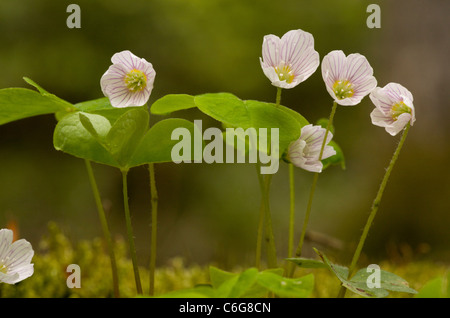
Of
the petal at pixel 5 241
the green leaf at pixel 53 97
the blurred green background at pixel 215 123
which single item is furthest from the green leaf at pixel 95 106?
the blurred green background at pixel 215 123

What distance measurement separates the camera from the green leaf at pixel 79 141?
0.34m

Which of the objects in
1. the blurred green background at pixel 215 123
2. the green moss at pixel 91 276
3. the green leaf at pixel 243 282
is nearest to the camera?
the green leaf at pixel 243 282

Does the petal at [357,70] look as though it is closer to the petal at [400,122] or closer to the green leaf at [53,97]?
the petal at [400,122]

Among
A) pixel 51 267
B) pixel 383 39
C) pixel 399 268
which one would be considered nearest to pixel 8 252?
pixel 51 267

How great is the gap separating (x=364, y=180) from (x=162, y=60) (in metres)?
0.74

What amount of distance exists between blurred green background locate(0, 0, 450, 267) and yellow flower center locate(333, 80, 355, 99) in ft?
3.18

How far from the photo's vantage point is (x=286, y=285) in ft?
0.83

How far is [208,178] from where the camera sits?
4.69 feet

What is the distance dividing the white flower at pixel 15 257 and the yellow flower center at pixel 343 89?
25 cm

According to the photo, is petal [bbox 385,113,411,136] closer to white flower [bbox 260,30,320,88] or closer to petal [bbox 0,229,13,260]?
white flower [bbox 260,30,320,88]

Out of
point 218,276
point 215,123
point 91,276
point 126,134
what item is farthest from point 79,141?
point 215,123

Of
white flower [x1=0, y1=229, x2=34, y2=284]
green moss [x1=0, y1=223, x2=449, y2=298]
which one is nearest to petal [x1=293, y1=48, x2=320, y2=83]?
white flower [x1=0, y1=229, x2=34, y2=284]

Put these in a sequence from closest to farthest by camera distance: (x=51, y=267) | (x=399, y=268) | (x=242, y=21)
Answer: (x=51, y=267) < (x=399, y=268) < (x=242, y=21)
